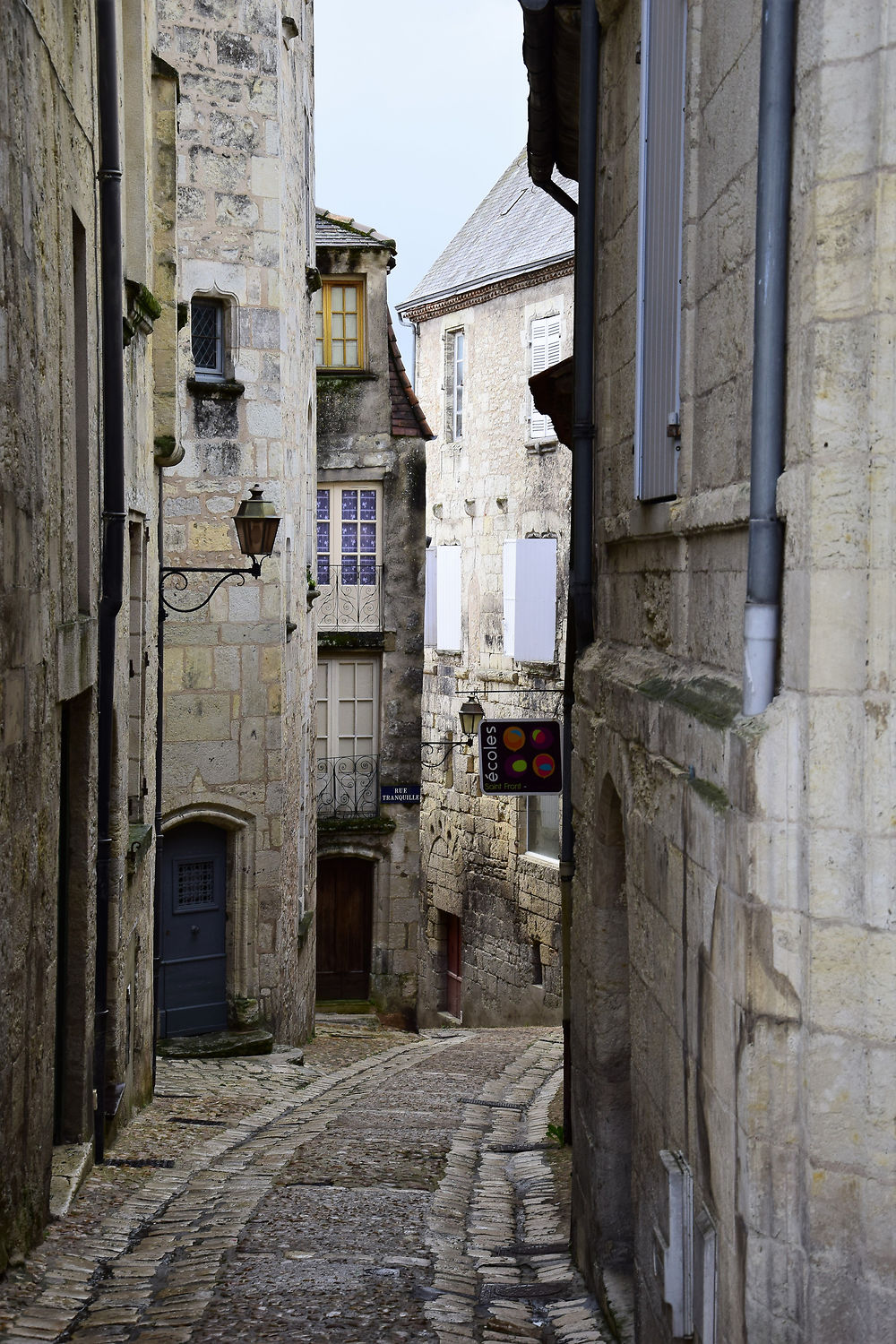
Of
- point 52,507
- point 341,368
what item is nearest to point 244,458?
point 341,368

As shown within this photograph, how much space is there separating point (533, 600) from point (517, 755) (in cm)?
953

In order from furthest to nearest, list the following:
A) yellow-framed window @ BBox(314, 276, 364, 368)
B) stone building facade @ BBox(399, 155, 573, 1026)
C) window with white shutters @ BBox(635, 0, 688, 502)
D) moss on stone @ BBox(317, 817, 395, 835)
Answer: stone building facade @ BBox(399, 155, 573, 1026)
yellow-framed window @ BBox(314, 276, 364, 368)
moss on stone @ BBox(317, 817, 395, 835)
window with white shutters @ BBox(635, 0, 688, 502)

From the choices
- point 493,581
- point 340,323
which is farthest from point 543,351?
point 493,581

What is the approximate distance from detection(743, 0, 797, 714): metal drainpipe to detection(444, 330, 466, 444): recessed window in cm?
1934

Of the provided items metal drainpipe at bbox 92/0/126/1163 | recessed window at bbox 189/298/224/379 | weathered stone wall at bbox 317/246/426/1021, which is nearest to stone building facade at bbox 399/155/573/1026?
weathered stone wall at bbox 317/246/426/1021

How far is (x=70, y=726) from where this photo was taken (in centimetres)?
731

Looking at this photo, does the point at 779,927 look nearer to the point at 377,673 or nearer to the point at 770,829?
the point at 770,829

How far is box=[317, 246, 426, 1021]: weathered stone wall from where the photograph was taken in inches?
762

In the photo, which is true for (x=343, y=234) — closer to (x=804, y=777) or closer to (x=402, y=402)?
(x=402, y=402)

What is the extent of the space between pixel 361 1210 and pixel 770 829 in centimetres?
454

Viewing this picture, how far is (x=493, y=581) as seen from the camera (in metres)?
21.2

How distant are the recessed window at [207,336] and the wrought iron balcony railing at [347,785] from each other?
6.69 metres

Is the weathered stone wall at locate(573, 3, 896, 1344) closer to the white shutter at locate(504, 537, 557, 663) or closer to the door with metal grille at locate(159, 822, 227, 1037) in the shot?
the door with metal grille at locate(159, 822, 227, 1037)

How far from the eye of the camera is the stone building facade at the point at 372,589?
63.4ft
